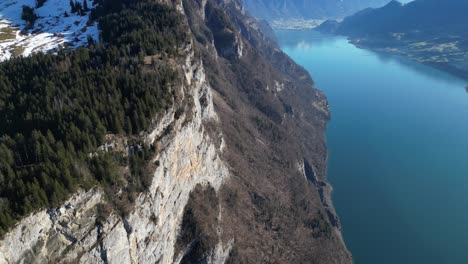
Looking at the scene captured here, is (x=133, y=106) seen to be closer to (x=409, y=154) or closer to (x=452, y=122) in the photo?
(x=409, y=154)

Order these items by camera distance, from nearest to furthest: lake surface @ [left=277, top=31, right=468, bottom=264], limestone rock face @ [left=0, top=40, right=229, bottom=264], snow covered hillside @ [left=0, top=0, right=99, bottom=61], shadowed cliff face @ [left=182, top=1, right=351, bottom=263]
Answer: limestone rock face @ [left=0, top=40, right=229, bottom=264]
shadowed cliff face @ [left=182, top=1, right=351, bottom=263]
snow covered hillside @ [left=0, top=0, right=99, bottom=61]
lake surface @ [left=277, top=31, right=468, bottom=264]

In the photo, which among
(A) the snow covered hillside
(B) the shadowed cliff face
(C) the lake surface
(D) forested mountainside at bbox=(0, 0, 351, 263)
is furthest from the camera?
(C) the lake surface

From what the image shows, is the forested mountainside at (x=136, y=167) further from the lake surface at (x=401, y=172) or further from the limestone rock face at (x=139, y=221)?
the lake surface at (x=401, y=172)

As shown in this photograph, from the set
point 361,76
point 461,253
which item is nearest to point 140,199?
point 461,253

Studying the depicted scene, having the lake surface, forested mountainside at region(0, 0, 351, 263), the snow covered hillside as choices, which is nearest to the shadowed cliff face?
forested mountainside at region(0, 0, 351, 263)

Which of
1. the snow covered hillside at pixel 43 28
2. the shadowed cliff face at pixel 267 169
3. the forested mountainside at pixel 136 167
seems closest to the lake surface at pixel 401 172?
the shadowed cliff face at pixel 267 169

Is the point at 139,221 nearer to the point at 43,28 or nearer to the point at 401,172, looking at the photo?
the point at 43,28

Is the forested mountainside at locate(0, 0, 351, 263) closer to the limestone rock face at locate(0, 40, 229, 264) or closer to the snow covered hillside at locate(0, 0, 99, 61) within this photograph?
the limestone rock face at locate(0, 40, 229, 264)
